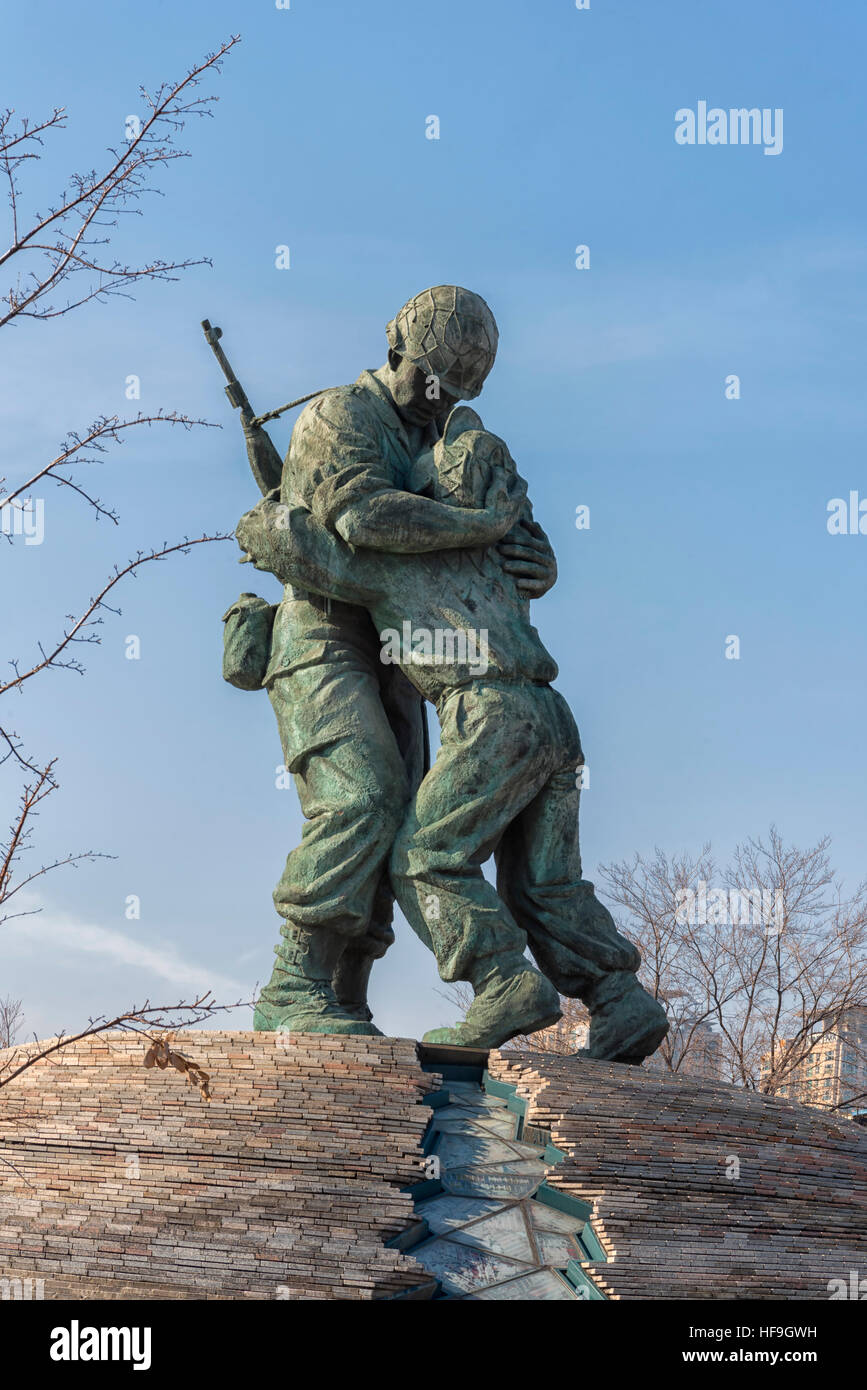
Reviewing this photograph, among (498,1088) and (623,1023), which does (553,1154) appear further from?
(623,1023)

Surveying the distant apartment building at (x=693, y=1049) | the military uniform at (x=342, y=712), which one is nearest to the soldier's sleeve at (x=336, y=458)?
the military uniform at (x=342, y=712)

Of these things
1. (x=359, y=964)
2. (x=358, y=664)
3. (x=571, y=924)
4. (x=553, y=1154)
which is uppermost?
(x=358, y=664)

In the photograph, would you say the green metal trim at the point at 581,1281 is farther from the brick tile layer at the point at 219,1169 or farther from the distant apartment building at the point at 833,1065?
the distant apartment building at the point at 833,1065

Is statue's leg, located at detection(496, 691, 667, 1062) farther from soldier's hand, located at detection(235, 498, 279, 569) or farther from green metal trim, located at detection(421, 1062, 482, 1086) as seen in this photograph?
soldier's hand, located at detection(235, 498, 279, 569)

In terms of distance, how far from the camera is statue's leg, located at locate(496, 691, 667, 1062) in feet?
31.3

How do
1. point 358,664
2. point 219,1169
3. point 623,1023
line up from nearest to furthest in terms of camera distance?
point 219,1169 → point 623,1023 → point 358,664

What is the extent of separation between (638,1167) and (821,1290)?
913mm

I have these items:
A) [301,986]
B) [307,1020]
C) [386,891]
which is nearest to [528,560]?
[386,891]

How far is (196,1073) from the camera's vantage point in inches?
285

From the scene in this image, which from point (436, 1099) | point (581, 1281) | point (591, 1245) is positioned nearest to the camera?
point (581, 1281)

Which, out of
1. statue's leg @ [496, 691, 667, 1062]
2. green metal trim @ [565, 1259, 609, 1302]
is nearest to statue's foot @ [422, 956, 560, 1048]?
statue's leg @ [496, 691, 667, 1062]

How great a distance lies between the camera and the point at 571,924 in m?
9.59

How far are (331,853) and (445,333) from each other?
117 inches

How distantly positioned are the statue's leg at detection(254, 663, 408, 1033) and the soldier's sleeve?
3.34 ft
